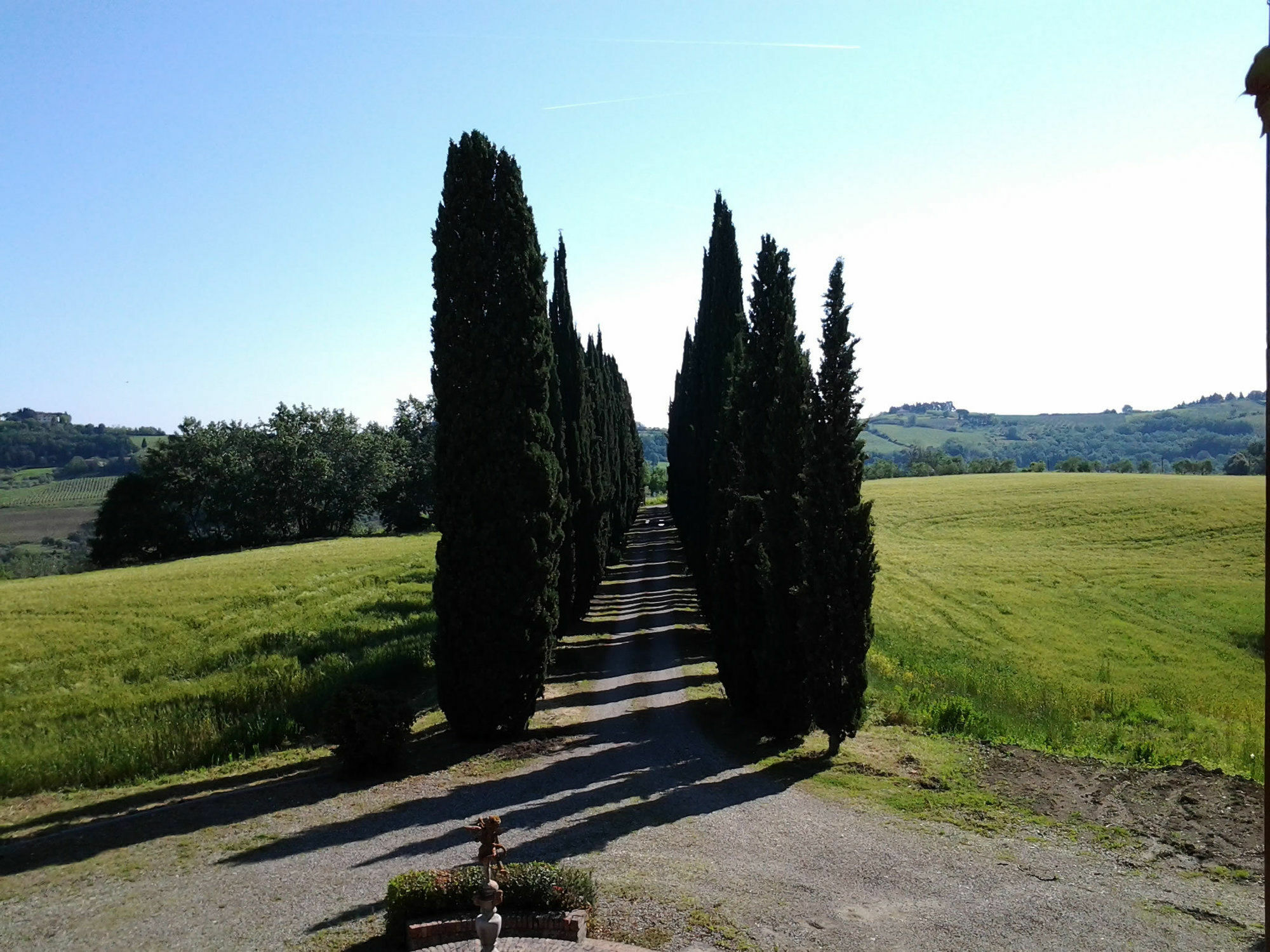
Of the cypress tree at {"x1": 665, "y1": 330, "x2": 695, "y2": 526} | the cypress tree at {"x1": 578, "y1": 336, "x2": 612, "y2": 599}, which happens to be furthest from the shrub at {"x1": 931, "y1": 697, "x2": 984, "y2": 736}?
the cypress tree at {"x1": 665, "y1": 330, "x2": 695, "y2": 526}

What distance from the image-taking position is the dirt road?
316 inches

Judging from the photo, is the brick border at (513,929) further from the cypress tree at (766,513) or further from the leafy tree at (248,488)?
the leafy tree at (248,488)

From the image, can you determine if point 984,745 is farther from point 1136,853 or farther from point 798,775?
point 1136,853

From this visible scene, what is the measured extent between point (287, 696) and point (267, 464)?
5749 cm

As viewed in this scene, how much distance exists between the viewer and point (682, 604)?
1283 inches

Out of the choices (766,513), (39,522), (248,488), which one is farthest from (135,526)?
(766,513)

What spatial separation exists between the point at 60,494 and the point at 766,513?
12654 cm

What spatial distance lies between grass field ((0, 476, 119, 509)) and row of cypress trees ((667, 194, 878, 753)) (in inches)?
4286

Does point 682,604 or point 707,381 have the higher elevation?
point 707,381

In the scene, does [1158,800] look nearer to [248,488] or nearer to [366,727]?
[366,727]

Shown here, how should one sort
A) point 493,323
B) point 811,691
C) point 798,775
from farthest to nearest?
point 493,323, point 811,691, point 798,775

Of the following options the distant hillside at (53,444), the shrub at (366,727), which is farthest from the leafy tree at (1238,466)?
the distant hillside at (53,444)

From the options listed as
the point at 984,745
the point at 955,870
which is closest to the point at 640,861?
the point at 955,870

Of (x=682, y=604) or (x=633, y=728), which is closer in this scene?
(x=633, y=728)
